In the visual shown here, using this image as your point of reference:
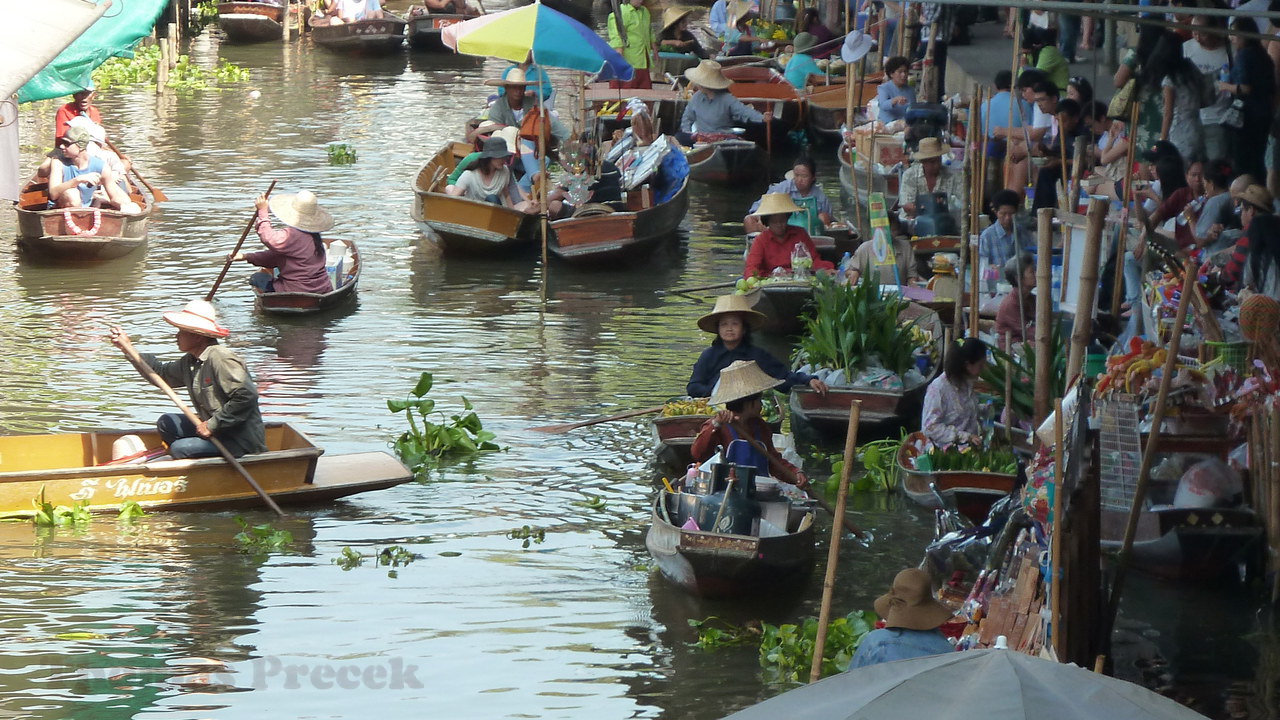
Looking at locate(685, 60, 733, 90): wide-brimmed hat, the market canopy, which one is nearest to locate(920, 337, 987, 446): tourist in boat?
the market canopy

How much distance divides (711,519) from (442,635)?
1558 millimetres

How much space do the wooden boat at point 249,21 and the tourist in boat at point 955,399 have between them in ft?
81.8

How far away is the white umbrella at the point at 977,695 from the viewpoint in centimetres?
425

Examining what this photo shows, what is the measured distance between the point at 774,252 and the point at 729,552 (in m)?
6.15

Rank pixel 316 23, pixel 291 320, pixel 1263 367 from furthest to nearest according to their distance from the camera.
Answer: pixel 316 23, pixel 291 320, pixel 1263 367

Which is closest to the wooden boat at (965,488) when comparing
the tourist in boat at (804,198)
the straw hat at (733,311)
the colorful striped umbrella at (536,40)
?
the straw hat at (733,311)

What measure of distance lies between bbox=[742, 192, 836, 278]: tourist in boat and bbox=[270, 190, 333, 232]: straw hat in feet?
12.5

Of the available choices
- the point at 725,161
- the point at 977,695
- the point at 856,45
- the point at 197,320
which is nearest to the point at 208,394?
the point at 197,320

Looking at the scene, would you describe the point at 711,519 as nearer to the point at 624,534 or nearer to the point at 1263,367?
the point at 624,534

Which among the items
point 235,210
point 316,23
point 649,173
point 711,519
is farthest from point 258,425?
point 316,23

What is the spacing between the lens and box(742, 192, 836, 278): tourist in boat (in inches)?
568

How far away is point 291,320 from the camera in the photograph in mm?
15305

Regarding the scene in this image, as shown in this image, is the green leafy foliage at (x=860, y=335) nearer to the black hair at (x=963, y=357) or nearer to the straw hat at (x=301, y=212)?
the black hair at (x=963, y=357)

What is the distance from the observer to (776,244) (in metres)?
14.5
